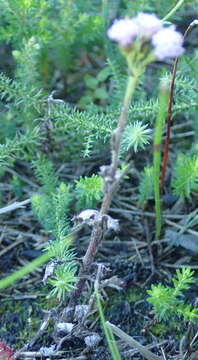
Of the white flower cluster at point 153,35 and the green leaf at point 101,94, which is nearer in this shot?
the white flower cluster at point 153,35

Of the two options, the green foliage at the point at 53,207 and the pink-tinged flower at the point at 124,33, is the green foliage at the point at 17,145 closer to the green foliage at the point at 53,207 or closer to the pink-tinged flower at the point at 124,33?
the green foliage at the point at 53,207

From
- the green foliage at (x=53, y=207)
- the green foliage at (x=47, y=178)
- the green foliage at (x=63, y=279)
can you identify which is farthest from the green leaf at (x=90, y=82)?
the green foliage at (x=63, y=279)

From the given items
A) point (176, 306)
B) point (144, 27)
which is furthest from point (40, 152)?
point (144, 27)

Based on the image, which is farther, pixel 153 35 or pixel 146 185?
pixel 146 185

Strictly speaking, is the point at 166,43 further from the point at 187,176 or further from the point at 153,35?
the point at 187,176

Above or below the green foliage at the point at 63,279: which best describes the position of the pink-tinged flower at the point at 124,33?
above

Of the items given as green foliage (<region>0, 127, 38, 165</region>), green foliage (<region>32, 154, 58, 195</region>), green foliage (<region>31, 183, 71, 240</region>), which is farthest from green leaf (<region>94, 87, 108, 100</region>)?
→ green foliage (<region>31, 183, 71, 240</region>)

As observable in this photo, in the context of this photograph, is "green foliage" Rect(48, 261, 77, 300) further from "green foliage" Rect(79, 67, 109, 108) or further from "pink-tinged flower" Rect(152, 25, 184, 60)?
"green foliage" Rect(79, 67, 109, 108)

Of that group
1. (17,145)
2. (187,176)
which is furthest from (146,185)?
(17,145)
